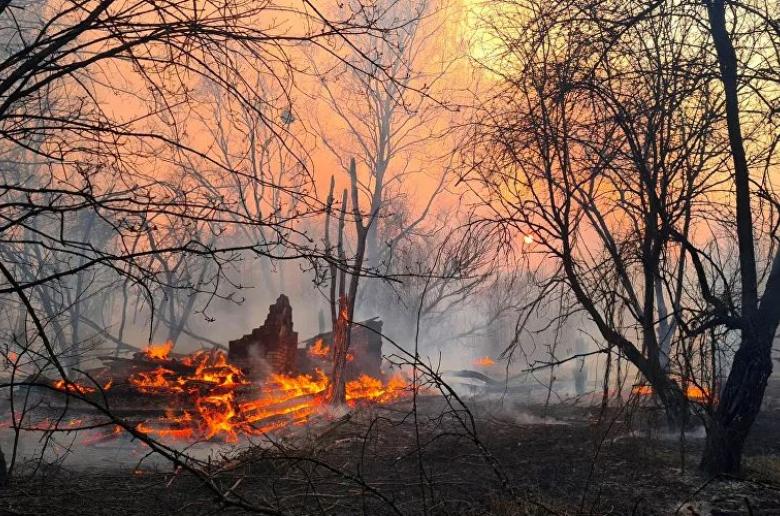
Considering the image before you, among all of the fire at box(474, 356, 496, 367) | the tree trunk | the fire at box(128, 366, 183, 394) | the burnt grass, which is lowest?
the burnt grass

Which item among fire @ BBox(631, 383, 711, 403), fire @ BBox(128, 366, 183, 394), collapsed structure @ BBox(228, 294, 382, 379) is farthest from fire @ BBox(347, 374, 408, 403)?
fire @ BBox(631, 383, 711, 403)

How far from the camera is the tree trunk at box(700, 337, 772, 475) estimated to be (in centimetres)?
603

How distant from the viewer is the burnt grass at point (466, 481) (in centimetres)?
490

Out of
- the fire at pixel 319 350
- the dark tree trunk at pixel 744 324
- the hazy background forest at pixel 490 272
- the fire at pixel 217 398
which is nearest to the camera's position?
the hazy background forest at pixel 490 272

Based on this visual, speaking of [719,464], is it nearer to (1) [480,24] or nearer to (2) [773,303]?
(2) [773,303]

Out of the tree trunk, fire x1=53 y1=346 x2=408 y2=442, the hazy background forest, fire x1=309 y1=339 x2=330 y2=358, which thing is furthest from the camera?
fire x1=309 y1=339 x2=330 y2=358

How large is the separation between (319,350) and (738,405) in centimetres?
1094

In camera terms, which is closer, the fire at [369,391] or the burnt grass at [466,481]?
the burnt grass at [466,481]

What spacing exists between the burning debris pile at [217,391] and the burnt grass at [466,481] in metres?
2.57

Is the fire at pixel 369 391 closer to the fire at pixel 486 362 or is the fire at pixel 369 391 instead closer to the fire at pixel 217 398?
the fire at pixel 217 398

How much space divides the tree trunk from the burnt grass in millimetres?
217

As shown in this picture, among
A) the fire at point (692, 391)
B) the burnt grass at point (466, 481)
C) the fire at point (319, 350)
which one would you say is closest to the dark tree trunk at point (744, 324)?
the fire at point (692, 391)

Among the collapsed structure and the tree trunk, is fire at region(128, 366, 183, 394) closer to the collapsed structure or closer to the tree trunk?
the collapsed structure

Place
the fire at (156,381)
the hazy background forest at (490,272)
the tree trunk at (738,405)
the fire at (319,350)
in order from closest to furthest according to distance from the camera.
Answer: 1. the hazy background forest at (490,272)
2. the tree trunk at (738,405)
3. the fire at (156,381)
4. the fire at (319,350)
